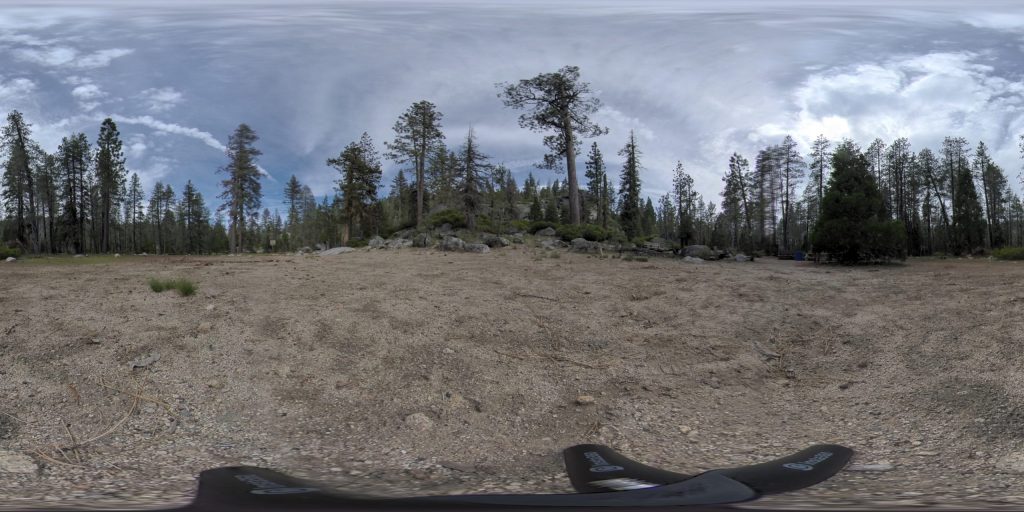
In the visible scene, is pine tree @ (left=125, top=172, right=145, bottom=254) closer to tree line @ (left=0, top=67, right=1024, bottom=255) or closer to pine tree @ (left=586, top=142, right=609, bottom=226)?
tree line @ (left=0, top=67, right=1024, bottom=255)

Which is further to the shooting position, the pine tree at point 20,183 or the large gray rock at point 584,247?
the pine tree at point 20,183

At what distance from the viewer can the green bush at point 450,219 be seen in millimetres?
28016

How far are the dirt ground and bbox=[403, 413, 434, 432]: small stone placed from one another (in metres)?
0.02

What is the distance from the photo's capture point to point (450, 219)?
2841 centimetres

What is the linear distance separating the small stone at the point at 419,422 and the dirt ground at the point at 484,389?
0.05 feet

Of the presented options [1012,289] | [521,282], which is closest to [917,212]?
[1012,289]

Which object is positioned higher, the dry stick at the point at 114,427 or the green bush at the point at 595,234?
the green bush at the point at 595,234

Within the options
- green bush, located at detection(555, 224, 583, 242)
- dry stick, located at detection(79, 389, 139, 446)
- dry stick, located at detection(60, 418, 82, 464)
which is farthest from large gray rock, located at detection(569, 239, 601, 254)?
dry stick, located at detection(60, 418, 82, 464)

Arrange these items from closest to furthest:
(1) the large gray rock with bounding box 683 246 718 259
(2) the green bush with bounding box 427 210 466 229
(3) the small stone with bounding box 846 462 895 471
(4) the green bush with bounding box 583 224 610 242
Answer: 1. (3) the small stone with bounding box 846 462 895 471
2. (1) the large gray rock with bounding box 683 246 718 259
3. (4) the green bush with bounding box 583 224 610 242
4. (2) the green bush with bounding box 427 210 466 229

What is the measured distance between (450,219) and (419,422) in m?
25.1

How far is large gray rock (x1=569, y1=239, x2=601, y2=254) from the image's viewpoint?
799 inches

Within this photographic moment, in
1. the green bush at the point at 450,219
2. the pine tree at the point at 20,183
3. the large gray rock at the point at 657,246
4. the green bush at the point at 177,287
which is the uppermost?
the pine tree at the point at 20,183

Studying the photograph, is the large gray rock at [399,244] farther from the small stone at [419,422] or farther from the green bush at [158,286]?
the small stone at [419,422]

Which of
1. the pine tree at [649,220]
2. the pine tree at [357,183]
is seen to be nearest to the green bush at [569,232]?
the pine tree at [357,183]
